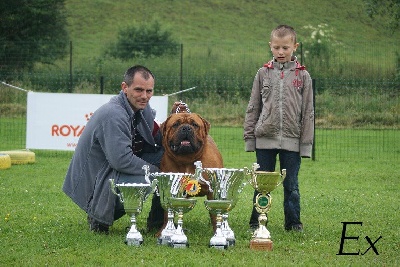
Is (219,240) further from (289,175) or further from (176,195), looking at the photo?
(289,175)

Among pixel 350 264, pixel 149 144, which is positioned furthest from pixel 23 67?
pixel 350 264

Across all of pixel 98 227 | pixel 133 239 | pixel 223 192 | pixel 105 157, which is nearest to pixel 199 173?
pixel 223 192

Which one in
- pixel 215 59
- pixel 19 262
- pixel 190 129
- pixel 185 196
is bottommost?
pixel 19 262

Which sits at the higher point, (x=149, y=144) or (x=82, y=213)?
(x=149, y=144)

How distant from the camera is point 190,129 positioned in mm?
6754

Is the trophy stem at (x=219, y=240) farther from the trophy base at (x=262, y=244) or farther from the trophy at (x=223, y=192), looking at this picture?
the trophy base at (x=262, y=244)

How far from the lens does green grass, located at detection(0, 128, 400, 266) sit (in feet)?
19.3

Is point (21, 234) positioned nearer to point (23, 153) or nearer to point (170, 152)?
point (170, 152)

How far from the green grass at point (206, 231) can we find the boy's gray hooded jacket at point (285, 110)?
2.61 ft

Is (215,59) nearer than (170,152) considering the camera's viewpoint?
No

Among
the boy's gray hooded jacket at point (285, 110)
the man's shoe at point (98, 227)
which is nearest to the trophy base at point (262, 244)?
the boy's gray hooded jacket at point (285, 110)

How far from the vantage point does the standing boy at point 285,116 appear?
7.09 m

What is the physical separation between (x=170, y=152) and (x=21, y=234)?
1.44 metres

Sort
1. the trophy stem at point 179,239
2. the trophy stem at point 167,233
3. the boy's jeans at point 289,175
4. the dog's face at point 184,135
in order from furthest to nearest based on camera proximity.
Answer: the boy's jeans at point 289,175, the dog's face at point 184,135, the trophy stem at point 167,233, the trophy stem at point 179,239
